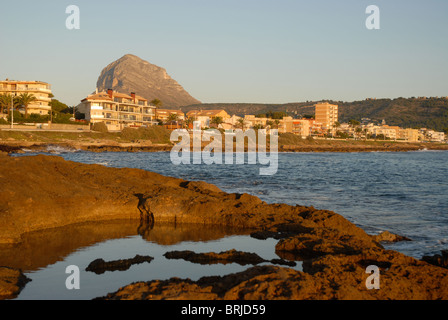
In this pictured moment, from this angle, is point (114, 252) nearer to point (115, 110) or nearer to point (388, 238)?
point (388, 238)

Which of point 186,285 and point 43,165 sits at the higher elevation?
point 43,165

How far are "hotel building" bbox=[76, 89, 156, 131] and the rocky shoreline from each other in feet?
295

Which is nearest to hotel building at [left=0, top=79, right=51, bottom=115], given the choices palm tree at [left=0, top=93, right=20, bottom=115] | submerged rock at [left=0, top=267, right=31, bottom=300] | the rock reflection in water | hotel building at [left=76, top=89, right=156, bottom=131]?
palm tree at [left=0, top=93, right=20, bottom=115]

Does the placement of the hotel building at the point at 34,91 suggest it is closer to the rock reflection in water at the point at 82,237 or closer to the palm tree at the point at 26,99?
the palm tree at the point at 26,99

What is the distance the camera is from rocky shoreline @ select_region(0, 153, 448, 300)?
734cm

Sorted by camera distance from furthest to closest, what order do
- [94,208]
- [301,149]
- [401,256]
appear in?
[301,149] < [94,208] < [401,256]

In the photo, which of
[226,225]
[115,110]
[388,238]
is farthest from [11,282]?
[115,110]

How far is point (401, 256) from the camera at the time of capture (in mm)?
9789

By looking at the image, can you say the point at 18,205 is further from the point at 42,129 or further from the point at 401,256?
the point at 42,129

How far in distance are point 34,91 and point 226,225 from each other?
97.7 m

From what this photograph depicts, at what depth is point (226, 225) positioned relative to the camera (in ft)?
47.7
